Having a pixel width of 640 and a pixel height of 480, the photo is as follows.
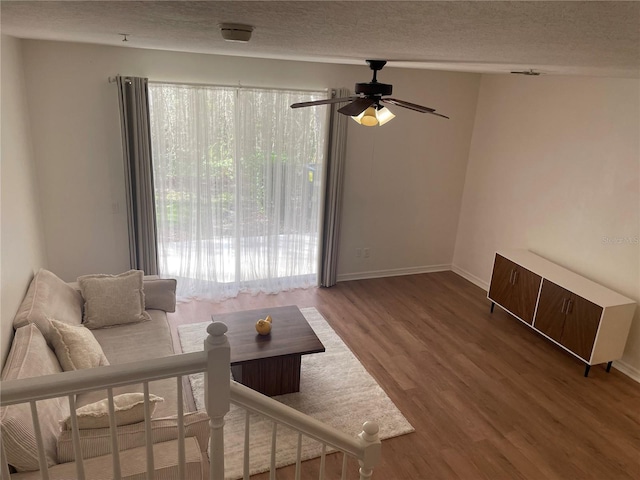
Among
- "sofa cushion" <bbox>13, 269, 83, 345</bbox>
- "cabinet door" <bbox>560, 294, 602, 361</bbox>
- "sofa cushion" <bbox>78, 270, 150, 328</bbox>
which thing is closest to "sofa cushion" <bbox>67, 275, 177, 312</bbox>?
"sofa cushion" <bbox>78, 270, 150, 328</bbox>

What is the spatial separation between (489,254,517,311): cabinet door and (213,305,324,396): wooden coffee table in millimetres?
2371

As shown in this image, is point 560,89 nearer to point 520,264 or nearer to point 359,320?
point 520,264

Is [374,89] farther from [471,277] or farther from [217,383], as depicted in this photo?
[471,277]

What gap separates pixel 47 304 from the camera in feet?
10.4

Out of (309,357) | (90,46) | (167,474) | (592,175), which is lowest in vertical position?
(309,357)

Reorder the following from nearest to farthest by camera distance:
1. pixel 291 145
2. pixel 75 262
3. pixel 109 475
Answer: pixel 109 475, pixel 75 262, pixel 291 145

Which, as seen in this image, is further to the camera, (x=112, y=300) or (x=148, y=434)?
(x=112, y=300)

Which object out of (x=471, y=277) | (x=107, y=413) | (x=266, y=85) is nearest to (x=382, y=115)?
(x=266, y=85)

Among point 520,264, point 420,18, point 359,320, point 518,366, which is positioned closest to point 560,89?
point 520,264

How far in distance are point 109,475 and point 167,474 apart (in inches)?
9.4

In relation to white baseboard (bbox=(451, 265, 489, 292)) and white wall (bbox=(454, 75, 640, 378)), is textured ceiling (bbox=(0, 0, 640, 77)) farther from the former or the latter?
white baseboard (bbox=(451, 265, 489, 292))

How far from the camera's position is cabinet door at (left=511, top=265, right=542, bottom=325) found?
178 inches

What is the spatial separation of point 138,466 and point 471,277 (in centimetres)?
494

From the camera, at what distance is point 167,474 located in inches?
79.7
